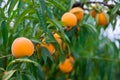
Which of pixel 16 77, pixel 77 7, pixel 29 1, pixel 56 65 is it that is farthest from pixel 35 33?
pixel 56 65

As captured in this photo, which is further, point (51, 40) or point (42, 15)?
point (51, 40)

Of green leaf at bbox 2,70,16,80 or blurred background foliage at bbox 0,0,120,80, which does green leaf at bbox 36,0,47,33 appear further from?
green leaf at bbox 2,70,16,80

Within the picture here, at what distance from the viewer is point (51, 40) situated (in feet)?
4.28

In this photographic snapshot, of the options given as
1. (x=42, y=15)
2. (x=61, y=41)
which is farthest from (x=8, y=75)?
(x=61, y=41)

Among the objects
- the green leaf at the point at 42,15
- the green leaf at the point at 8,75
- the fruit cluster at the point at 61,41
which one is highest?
the green leaf at the point at 42,15

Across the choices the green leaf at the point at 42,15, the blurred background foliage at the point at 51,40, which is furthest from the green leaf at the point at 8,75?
the green leaf at the point at 42,15

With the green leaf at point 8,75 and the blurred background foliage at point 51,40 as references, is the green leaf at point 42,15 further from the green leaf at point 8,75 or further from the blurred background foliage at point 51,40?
the green leaf at point 8,75

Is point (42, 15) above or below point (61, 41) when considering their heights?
above

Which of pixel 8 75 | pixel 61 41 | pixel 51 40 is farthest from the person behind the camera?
pixel 61 41

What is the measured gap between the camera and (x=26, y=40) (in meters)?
1.20

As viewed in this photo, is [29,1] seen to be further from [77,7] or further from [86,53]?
[86,53]

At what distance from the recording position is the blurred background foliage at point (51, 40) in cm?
121

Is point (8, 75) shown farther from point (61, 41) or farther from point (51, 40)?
point (61, 41)

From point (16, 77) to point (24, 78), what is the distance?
3cm
